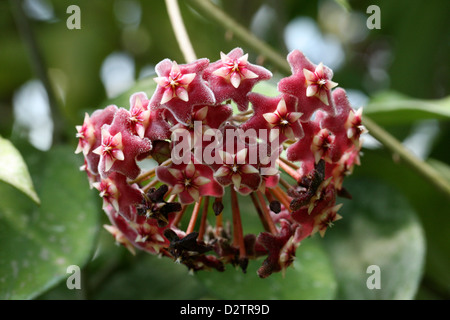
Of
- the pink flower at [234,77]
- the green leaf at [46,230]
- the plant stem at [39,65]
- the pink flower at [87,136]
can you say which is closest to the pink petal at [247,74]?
the pink flower at [234,77]

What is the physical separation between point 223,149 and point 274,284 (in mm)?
486

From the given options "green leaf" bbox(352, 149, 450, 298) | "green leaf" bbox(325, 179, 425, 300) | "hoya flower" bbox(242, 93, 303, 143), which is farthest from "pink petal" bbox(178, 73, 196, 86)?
"green leaf" bbox(352, 149, 450, 298)

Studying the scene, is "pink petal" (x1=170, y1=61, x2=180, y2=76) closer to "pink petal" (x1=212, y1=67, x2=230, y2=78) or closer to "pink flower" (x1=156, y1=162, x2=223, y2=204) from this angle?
"pink petal" (x1=212, y1=67, x2=230, y2=78)

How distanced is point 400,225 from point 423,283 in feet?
1.31

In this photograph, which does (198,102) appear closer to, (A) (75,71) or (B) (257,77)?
(B) (257,77)

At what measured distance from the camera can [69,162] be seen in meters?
1.53

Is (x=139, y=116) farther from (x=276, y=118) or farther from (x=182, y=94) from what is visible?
(x=276, y=118)

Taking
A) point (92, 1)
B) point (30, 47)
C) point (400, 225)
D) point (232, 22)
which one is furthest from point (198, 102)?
point (92, 1)

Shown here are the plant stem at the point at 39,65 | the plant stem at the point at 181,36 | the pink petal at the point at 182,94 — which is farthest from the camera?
the plant stem at the point at 39,65

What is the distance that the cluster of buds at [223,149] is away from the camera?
102 centimetres

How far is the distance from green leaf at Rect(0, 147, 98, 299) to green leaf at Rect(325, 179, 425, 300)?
73cm

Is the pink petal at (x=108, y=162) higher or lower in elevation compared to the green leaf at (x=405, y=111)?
higher

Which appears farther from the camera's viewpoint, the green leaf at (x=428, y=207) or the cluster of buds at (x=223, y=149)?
the green leaf at (x=428, y=207)

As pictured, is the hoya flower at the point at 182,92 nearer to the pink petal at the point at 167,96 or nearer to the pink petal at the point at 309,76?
the pink petal at the point at 167,96
